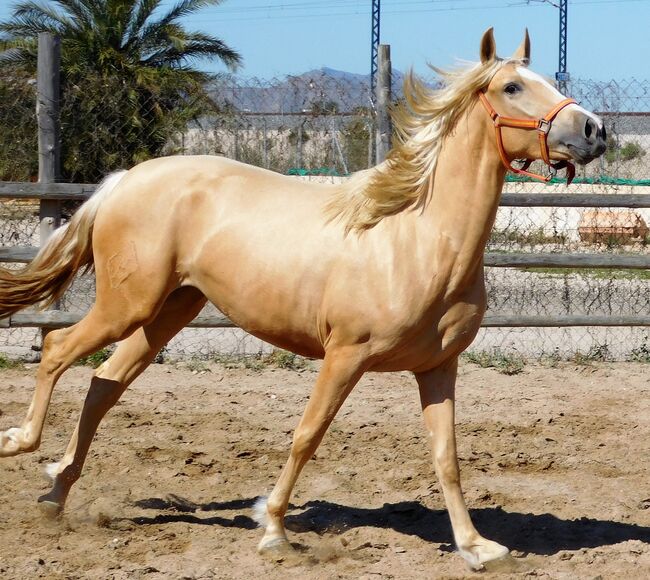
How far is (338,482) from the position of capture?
4875 millimetres

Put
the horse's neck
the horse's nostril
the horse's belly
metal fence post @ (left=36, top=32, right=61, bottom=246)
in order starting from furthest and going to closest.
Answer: metal fence post @ (left=36, top=32, right=61, bottom=246)
the horse's belly
the horse's neck
the horse's nostril

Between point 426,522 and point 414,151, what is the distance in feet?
5.57

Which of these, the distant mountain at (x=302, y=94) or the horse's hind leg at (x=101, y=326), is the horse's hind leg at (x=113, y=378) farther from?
the distant mountain at (x=302, y=94)

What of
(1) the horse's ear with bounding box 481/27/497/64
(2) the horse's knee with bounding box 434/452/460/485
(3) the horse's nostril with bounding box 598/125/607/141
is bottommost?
(2) the horse's knee with bounding box 434/452/460/485

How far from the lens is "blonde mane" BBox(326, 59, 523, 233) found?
12.3 ft

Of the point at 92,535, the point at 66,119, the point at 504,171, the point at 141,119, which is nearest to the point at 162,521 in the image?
the point at 92,535

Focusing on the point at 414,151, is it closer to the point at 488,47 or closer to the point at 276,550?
the point at 488,47

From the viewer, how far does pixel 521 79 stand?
3627 mm

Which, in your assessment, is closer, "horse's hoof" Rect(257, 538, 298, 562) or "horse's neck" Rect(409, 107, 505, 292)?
"horse's neck" Rect(409, 107, 505, 292)

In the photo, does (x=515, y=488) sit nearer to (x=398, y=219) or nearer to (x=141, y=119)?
(x=398, y=219)

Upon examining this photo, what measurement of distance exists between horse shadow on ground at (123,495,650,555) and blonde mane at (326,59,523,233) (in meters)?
1.40

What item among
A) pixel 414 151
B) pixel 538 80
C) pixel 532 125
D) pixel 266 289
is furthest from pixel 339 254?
pixel 538 80

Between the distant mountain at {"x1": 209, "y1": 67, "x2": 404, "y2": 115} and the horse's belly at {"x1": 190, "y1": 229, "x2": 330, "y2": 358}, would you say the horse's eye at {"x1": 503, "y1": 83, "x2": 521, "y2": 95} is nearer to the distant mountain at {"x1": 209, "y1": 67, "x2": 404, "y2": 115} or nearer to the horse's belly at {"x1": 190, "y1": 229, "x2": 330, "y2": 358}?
the horse's belly at {"x1": 190, "y1": 229, "x2": 330, "y2": 358}

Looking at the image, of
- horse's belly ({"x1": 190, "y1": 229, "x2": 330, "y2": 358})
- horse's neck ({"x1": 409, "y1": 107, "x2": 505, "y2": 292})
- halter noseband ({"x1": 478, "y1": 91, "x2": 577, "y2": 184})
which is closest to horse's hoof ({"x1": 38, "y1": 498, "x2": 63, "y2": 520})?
horse's belly ({"x1": 190, "y1": 229, "x2": 330, "y2": 358})
